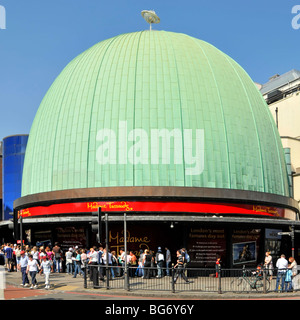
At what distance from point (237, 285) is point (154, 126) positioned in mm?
13614

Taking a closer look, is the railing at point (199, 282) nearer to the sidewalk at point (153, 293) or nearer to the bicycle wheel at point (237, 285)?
the bicycle wheel at point (237, 285)

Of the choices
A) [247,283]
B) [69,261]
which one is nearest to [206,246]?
[69,261]

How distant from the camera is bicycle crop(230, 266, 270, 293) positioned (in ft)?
65.1

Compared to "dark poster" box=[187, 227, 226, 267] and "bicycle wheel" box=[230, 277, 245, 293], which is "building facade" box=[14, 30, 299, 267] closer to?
"dark poster" box=[187, 227, 226, 267]

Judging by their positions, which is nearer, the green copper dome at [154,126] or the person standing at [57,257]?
the person standing at [57,257]

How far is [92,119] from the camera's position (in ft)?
104

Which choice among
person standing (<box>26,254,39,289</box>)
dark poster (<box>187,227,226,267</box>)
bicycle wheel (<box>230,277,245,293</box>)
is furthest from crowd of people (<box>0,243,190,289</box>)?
bicycle wheel (<box>230,277,245,293</box>)

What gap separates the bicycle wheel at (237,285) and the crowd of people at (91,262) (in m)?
1.94

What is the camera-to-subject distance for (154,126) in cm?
3081

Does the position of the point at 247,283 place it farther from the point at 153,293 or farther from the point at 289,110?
the point at 289,110

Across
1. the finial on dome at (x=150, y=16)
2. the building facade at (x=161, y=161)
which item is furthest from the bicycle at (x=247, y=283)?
the finial on dome at (x=150, y=16)

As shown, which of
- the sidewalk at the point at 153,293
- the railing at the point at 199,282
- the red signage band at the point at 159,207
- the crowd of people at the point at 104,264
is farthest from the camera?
the red signage band at the point at 159,207

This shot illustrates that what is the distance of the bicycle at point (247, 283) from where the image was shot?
19844 mm
